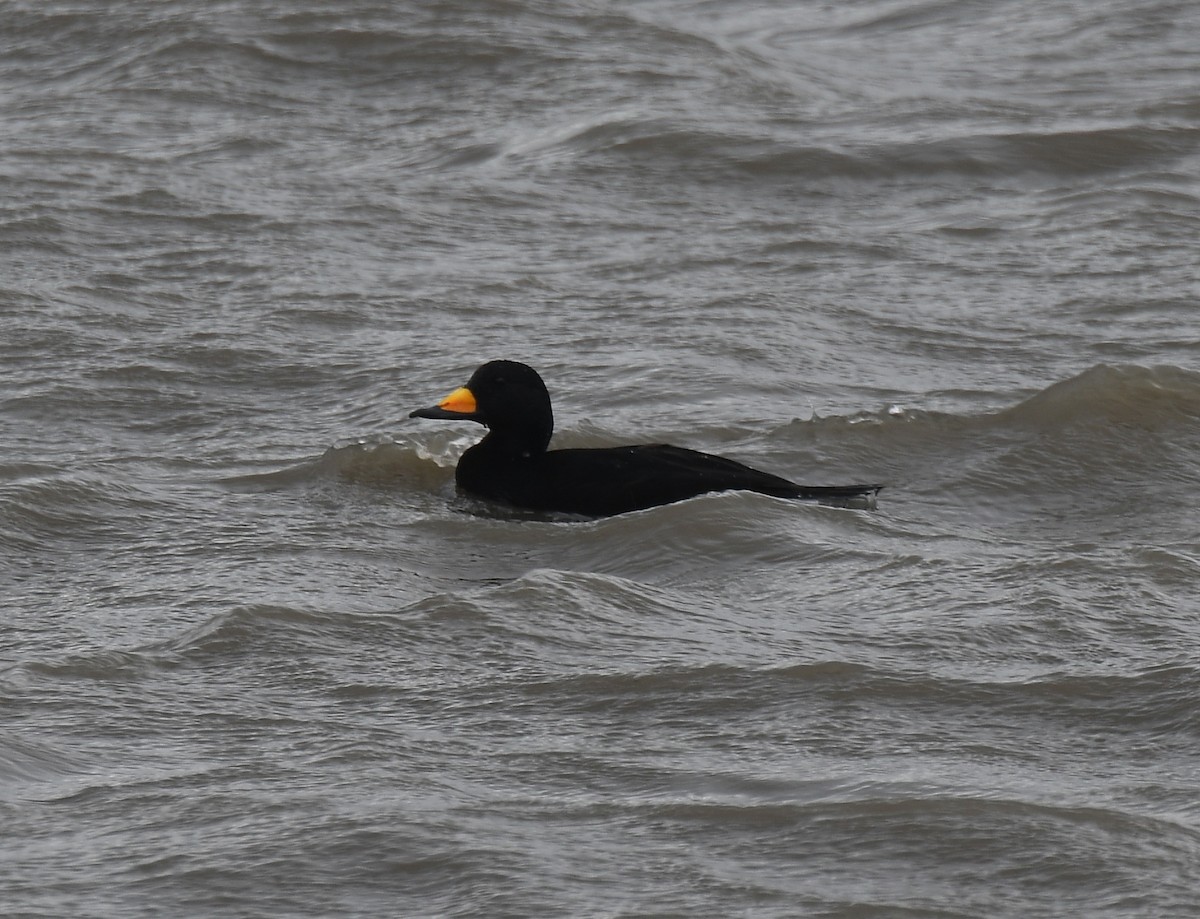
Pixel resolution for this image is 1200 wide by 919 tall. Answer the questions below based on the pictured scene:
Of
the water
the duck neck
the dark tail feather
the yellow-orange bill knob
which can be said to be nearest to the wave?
the water

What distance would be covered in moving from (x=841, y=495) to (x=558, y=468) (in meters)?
0.96

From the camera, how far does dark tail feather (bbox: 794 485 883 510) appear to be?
23.5 ft

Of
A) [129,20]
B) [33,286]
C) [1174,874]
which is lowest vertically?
[1174,874]

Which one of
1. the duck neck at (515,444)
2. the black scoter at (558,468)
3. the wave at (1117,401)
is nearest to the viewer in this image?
the black scoter at (558,468)

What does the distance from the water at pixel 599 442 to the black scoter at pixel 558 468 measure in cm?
11

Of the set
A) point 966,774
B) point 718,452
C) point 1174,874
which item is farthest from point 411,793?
point 718,452

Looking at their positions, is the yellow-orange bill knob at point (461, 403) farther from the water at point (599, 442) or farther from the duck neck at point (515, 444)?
the water at point (599, 442)

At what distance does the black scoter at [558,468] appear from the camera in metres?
7.11

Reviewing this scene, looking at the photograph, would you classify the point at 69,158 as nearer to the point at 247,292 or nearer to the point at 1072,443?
the point at 247,292

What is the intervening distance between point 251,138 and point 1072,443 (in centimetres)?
601

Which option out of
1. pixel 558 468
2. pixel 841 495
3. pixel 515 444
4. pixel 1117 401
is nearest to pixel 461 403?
pixel 515 444

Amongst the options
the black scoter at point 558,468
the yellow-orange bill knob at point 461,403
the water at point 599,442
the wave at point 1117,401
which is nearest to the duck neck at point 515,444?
the black scoter at point 558,468

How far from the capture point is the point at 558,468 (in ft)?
24.1

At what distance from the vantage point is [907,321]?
9586 millimetres
